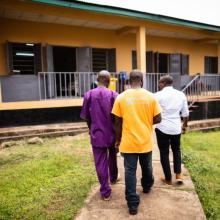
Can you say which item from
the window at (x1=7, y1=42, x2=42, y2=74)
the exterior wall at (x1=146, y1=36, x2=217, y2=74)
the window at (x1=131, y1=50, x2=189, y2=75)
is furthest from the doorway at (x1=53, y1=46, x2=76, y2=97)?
the exterior wall at (x1=146, y1=36, x2=217, y2=74)

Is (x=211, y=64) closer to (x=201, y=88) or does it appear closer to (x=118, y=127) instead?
(x=201, y=88)

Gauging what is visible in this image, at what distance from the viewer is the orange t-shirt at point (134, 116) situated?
3.18 metres

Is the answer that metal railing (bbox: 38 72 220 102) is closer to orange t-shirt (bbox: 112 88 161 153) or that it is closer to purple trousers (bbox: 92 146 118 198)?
purple trousers (bbox: 92 146 118 198)

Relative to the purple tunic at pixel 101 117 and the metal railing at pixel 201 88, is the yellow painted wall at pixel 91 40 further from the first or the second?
the purple tunic at pixel 101 117

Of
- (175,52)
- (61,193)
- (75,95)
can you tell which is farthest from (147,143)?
(175,52)

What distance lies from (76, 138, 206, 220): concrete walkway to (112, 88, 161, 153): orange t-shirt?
712 millimetres

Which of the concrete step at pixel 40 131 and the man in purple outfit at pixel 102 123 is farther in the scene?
the concrete step at pixel 40 131

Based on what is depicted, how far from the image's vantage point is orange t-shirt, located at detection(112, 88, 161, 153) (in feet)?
10.4

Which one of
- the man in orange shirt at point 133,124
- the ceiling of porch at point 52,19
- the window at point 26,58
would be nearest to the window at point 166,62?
the ceiling of porch at point 52,19

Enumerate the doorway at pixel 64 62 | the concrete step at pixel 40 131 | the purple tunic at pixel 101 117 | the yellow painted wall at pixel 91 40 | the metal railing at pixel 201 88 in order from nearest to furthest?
the purple tunic at pixel 101 117, the concrete step at pixel 40 131, the yellow painted wall at pixel 91 40, the doorway at pixel 64 62, the metal railing at pixel 201 88

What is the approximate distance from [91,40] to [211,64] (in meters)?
7.68

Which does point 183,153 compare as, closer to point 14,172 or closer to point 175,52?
point 14,172

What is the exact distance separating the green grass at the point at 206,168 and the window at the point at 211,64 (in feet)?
25.1

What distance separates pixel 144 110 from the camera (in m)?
3.21
